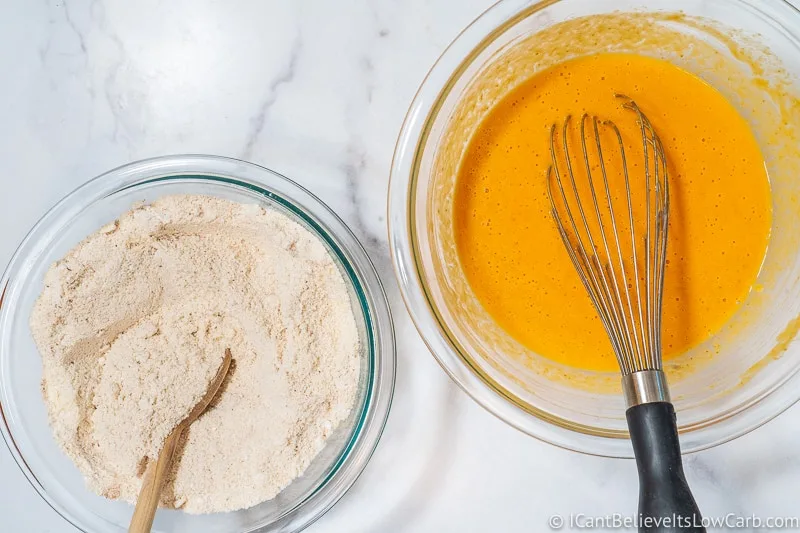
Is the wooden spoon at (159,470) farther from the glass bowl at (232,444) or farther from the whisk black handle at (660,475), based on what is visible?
the whisk black handle at (660,475)

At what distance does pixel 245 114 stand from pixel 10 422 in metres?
0.58

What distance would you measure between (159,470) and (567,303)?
2.06 feet

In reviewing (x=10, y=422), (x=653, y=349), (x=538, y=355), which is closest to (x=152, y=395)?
(x=10, y=422)

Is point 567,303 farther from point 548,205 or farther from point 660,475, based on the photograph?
point 660,475

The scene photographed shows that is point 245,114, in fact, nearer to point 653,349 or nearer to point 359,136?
point 359,136

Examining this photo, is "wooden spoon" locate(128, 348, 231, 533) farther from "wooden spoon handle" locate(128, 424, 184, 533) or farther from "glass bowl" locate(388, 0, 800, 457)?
"glass bowl" locate(388, 0, 800, 457)

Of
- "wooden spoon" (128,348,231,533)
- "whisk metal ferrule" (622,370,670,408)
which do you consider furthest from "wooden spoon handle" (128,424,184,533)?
"whisk metal ferrule" (622,370,670,408)

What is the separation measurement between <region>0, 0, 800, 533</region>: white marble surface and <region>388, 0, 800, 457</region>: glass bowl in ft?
0.33

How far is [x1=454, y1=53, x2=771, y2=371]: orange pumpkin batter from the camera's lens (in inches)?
38.4

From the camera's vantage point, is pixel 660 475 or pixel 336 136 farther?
pixel 336 136

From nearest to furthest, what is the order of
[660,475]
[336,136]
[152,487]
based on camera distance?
[660,475]
[152,487]
[336,136]

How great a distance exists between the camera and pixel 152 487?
91cm

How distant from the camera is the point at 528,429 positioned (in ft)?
2.96

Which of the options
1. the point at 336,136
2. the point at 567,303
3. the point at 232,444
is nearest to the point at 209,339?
the point at 232,444
